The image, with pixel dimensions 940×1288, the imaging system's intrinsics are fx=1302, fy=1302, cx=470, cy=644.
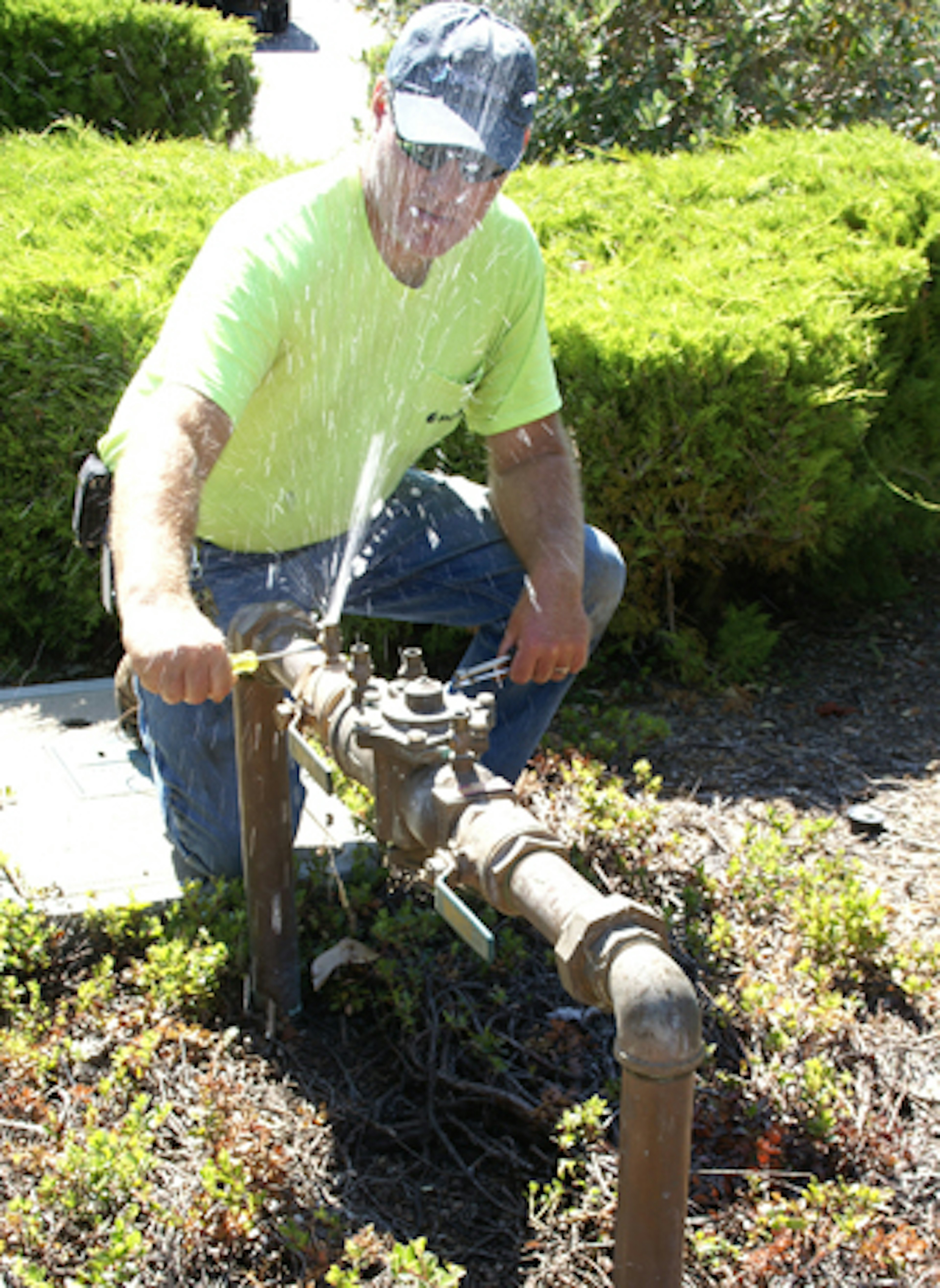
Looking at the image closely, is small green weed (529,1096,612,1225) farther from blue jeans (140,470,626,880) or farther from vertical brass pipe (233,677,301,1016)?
blue jeans (140,470,626,880)

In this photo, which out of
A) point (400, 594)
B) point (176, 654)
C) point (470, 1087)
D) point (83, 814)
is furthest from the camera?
point (83, 814)

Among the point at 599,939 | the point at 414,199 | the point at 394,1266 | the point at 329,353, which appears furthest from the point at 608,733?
the point at 599,939

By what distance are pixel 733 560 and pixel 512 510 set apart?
2.12 meters

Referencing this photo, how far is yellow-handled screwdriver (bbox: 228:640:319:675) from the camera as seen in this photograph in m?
2.39

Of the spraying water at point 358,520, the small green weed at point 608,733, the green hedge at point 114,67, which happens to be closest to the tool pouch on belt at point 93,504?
the spraying water at point 358,520

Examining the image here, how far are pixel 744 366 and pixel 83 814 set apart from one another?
2.42 m

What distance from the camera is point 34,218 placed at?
5043mm

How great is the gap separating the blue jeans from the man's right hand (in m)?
0.87

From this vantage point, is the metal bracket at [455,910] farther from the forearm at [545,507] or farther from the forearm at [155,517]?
the forearm at [545,507]

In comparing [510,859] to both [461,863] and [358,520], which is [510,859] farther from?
[358,520]

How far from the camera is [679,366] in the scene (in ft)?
13.4

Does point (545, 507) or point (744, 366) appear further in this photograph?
point (744, 366)

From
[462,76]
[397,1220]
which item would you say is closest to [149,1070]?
[397,1220]

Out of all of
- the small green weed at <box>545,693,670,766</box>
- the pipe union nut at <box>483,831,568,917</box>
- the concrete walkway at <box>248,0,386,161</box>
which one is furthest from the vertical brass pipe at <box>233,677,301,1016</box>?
the concrete walkway at <box>248,0,386,161</box>
